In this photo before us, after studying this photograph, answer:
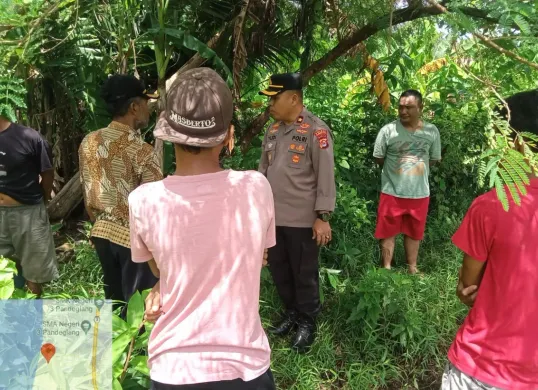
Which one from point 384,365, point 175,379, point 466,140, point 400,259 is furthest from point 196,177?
point 466,140

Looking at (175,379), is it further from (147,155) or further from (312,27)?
(312,27)

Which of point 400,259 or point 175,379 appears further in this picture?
point 400,259

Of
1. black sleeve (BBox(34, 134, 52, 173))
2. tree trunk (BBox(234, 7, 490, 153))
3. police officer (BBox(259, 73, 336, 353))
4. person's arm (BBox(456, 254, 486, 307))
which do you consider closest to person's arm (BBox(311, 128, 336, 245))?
police officer (BBox(259, 73, 336, 353))

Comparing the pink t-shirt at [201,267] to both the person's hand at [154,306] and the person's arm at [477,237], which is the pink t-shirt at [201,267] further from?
the person's arm at [477,237]

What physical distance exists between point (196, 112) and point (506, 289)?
3.56ft

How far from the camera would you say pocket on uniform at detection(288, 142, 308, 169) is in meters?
2.68

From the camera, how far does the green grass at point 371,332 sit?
2.69 meters

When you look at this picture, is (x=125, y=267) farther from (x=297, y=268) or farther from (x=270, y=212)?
(x=270, y=212)

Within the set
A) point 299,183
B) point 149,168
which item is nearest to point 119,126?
point 149,168

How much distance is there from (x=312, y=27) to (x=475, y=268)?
11.4 ft

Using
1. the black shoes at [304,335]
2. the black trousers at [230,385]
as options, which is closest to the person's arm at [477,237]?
the black trousers at [230,385]

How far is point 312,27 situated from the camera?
173 inches

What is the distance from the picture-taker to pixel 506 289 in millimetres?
1426
